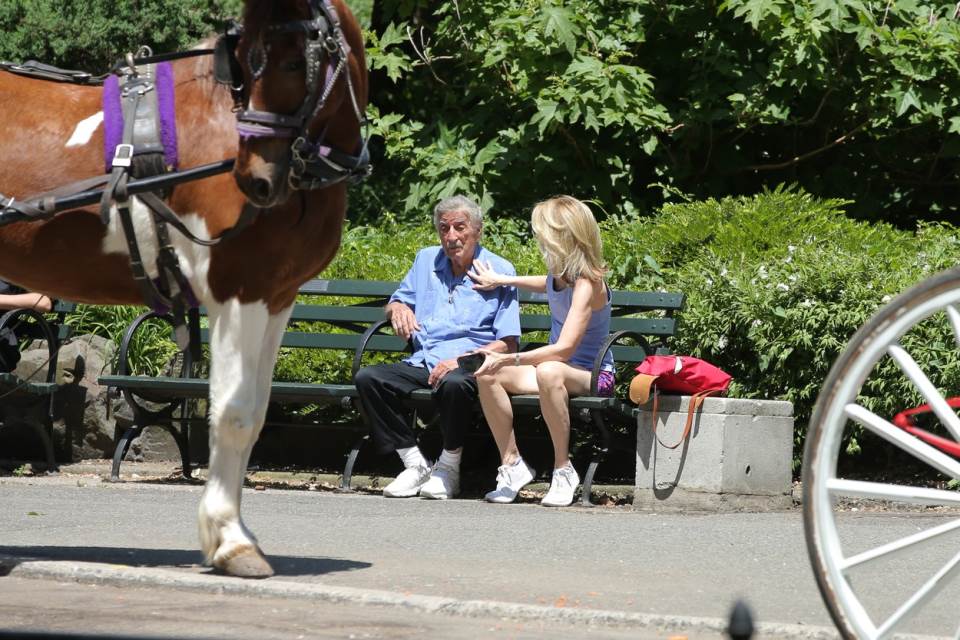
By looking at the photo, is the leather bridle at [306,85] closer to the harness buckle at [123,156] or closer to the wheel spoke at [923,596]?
the harness buckle at [123,156]

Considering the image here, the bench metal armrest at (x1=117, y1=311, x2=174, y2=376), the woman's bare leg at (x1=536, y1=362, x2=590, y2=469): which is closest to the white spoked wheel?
the woman's bare leg at (x1=536, y1=362, x2=590, y2=469)

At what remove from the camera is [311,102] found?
5.12 m

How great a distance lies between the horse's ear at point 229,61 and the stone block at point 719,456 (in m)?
3.56

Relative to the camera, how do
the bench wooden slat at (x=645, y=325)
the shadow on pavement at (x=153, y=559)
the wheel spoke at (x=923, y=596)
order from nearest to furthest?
the wheel spoke at (x=923, y=596) < the shadow on pavement at (x=153, y=559) < the bench wooden slat at (x=645, y=325)

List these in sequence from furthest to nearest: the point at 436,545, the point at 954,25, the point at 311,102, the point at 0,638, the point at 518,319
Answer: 1. the point at 954,25
2. the point at 518,319
3. the point at 436,545
4. the point at 311,102
5. the point at 0,638

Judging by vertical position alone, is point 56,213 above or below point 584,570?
above

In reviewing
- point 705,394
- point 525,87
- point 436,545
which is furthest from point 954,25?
point 436,545

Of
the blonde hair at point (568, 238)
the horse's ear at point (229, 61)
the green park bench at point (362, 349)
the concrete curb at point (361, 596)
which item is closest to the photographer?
the concrete curb at point (361, 596)

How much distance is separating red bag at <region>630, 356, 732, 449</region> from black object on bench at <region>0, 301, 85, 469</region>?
3.82 m

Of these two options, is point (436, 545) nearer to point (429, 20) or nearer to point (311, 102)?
point (311, 102)

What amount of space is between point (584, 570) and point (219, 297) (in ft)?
5.87

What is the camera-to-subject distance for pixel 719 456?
25.5ft

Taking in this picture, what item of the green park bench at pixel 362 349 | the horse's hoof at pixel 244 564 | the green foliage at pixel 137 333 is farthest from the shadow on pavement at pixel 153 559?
the green foliage at pixel 137 333

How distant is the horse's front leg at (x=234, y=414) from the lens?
543cm
